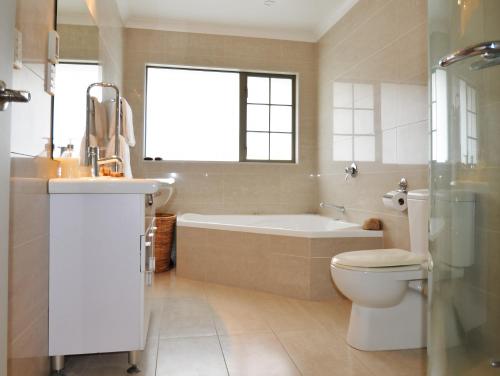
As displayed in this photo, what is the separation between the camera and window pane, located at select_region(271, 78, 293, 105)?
407 cm

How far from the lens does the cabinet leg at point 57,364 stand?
153cm

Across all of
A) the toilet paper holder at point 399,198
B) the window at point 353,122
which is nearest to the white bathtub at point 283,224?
the toilet paper holder at point 399,198

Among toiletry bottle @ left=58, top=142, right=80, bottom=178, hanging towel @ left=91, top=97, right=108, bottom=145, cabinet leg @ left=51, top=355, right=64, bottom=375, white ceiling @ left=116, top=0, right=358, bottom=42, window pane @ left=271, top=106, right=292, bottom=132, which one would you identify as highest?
white ceiling @ left=116, top=0, right=358, bottom=42

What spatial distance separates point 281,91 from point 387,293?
2802 millimetres

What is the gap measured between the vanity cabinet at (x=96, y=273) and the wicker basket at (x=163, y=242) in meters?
1.78

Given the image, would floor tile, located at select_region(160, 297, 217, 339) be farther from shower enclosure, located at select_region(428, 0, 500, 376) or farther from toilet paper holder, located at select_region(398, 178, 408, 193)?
toilet paper holder, located at select_region(398, 178, 408, 193)

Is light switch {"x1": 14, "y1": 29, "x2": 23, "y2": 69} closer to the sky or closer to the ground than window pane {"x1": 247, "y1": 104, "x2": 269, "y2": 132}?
closer to the ground

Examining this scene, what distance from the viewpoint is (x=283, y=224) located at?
3730 mm

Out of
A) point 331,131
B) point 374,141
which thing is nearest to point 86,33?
point 374,141

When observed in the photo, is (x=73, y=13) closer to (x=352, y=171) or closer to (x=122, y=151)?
(x=122, y=151)

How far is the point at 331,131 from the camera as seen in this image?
12.1 ft

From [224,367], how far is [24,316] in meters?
0.85

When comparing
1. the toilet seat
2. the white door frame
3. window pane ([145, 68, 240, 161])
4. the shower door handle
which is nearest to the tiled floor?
the toilet seat

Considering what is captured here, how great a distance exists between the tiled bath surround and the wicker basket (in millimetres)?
221
